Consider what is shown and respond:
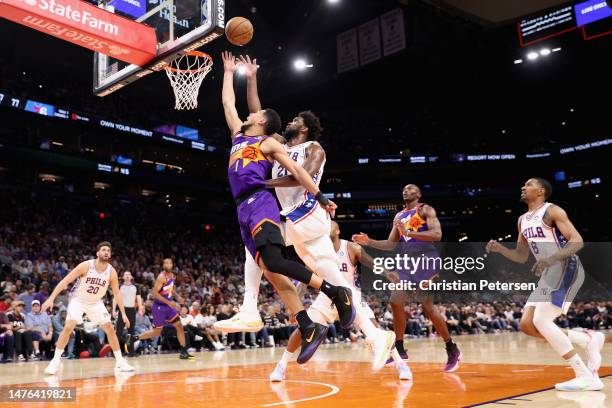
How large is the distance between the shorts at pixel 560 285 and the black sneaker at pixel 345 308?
2244 millimetres

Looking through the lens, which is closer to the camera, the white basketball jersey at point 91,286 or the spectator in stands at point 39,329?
the white basketball jersey at point 91,286

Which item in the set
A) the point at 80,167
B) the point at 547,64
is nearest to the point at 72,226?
the point at 80,167

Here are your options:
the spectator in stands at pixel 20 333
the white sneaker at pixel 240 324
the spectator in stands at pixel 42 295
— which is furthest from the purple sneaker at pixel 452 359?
the spectator in stands at pixel 42 295

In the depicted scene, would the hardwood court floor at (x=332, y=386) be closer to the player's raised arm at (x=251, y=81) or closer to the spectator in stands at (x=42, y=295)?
the player's raised arm at (x=251, y=81)

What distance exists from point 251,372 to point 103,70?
17.4ft

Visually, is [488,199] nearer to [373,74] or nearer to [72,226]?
[373,74]

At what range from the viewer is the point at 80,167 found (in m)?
25.7

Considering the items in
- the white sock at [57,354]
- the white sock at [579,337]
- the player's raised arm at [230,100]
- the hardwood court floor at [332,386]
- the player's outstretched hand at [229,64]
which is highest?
the player's outstretched hand at [229,64]

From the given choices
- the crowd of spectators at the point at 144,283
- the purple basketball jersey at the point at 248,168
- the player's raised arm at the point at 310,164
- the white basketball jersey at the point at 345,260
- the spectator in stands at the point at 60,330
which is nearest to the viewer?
the purple basketball jersey at the point at 248,168

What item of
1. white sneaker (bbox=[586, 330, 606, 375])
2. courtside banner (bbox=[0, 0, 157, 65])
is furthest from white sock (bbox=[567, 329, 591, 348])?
courtside banner (bbox=[0, 0, 157, 65])

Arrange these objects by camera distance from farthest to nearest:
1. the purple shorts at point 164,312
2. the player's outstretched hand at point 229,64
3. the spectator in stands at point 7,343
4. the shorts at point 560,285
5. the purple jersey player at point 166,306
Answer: the spectator in stands at point 7,343, the purple shorts at point 164,312, the purple jersey player at point 166,306, the shorts at point 560,285, the player's outstretched hand at point 229,64

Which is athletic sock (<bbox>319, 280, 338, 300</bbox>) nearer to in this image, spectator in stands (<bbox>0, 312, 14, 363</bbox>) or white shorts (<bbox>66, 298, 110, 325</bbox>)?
white shorts (<bbox>66, 298, 110, 325</bbox>)

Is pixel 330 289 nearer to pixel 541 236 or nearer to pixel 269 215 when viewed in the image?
pixel 269 215

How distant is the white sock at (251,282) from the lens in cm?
485
